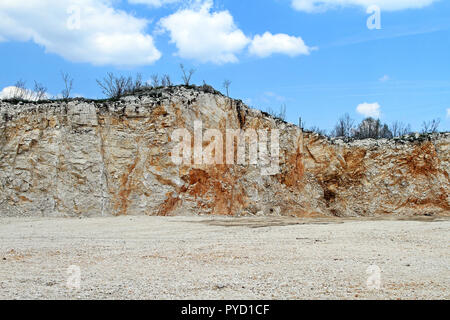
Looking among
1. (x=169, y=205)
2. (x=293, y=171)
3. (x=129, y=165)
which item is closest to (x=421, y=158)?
(x=293, y=171)

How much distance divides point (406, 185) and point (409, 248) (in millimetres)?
17126

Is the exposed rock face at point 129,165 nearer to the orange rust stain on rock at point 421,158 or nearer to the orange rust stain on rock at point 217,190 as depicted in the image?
the orange rust stain on rock at point 217,190

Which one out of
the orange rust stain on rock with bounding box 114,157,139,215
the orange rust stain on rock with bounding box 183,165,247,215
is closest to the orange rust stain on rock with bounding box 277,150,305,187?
the orange rust stain on rock with bounding box 183,165,247,215

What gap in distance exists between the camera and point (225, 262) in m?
9.31

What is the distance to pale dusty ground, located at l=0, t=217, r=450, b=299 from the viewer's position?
22.2 ft

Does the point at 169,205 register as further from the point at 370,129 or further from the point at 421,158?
the point at 370,129

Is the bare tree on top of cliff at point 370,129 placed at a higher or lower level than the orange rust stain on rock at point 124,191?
higher

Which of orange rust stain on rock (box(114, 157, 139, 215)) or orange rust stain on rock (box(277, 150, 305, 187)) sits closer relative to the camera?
orange rust stain on rock (box(114, 157, 139, 215))

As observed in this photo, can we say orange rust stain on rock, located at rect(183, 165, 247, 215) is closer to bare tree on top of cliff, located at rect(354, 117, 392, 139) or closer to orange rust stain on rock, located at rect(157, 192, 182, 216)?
orange rust stain on rock, located at rect(157, 192, 182, 216)

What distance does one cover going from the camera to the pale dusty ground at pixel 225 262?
6.77m

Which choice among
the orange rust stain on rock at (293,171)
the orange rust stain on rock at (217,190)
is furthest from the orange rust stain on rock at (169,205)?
the orange rust stain on rock at (293,171)

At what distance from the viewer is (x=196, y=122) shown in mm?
22828
